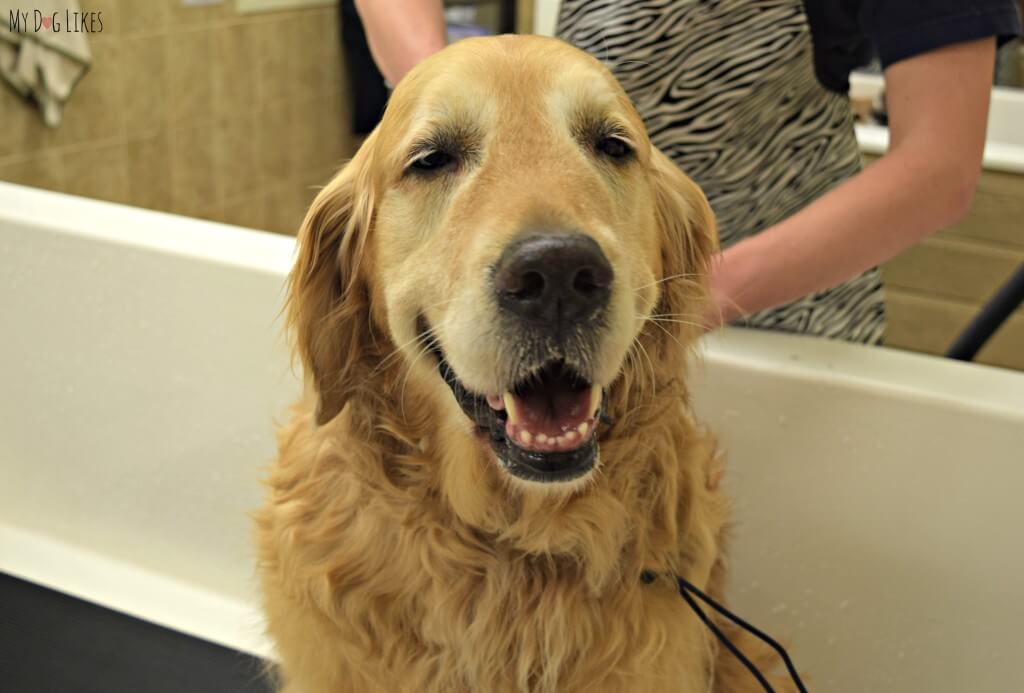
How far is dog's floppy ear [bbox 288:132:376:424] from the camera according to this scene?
3.31 feet

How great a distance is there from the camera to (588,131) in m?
0.93

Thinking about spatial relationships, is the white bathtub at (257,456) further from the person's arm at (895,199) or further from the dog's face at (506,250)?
the dog's face at (506,250)

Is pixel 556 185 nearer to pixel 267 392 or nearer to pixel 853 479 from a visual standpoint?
pixel 853 479

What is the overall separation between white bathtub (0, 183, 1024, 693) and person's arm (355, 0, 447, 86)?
1.26ft

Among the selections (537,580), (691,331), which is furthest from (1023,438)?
(537,580)

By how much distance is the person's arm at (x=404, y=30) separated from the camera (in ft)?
4.34

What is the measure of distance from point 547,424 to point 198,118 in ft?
7.58

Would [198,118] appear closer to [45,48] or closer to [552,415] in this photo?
[45,48]

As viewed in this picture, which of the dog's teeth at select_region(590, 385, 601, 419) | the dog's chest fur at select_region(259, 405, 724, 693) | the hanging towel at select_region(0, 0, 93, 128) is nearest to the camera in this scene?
the dog's teeth at select_region(590, 385, 601, 419)

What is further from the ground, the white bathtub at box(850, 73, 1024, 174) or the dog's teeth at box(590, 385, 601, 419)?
the dog's teeth at box(590, 385, 601, 419)

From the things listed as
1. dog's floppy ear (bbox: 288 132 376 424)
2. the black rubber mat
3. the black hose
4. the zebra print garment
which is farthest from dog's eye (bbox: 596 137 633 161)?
the black rubber mat

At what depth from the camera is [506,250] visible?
800 mm

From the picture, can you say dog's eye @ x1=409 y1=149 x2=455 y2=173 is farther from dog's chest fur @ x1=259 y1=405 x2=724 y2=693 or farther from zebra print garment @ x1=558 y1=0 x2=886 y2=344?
zebra print garment @ x1=558 y1=0 x2=886 y2=344

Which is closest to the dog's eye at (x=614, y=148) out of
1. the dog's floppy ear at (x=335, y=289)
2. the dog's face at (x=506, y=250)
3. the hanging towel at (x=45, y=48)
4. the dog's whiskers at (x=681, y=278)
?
the dog's face at (x=506, y=250)
